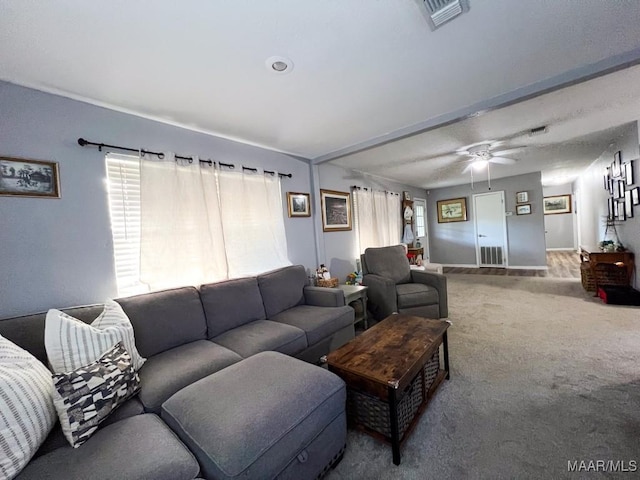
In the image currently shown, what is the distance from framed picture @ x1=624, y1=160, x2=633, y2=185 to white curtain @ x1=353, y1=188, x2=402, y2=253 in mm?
A: 3138

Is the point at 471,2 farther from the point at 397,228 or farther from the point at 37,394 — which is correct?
the point at 397,228

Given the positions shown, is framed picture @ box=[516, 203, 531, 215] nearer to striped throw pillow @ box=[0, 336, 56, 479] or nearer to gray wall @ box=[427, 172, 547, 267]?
gray wall @ box=[427, 172, 547, 267]

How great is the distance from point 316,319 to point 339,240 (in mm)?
1846

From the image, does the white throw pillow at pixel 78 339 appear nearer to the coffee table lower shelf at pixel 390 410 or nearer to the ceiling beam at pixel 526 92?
the coffee table lower shelf at pixel 390 410

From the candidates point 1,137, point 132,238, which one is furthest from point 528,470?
point 1,137

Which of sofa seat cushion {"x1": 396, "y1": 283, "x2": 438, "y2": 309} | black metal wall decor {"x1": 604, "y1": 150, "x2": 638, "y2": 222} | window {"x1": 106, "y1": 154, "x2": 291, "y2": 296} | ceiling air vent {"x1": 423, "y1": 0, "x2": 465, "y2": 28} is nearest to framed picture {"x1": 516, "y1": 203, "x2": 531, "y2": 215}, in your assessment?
black metal wall decor {"x1": 604, "y1": 150, "x2": 638, "y2": 222}

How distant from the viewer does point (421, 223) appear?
22.4ft

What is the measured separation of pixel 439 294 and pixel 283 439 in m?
2.70

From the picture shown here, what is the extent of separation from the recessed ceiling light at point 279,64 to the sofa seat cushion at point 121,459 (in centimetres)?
198

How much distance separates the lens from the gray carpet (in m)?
1.30

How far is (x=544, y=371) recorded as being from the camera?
2.02 meters

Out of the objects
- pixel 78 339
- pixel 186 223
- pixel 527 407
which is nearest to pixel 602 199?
pixel 527 407

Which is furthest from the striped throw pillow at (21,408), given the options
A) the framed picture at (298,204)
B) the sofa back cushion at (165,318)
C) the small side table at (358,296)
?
the framed picture at (298,204)

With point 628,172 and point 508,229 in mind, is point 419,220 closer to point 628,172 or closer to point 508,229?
point 508,229
